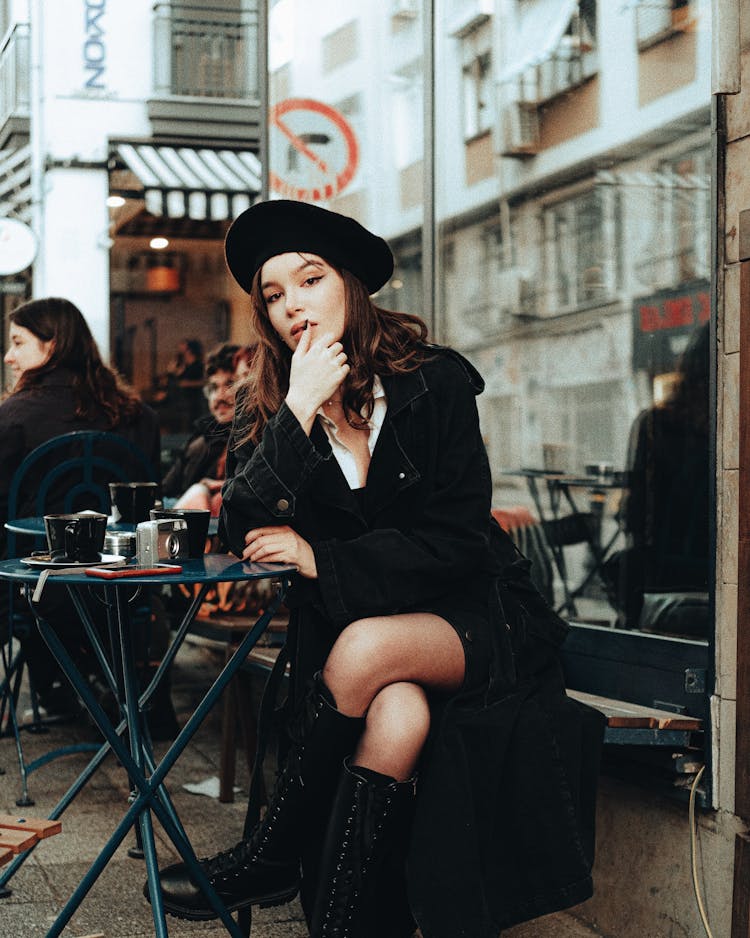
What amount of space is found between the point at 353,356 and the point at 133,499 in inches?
25.9

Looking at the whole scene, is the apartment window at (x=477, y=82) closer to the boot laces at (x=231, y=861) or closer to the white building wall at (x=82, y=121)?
the boot laces at (x=231, y=861)

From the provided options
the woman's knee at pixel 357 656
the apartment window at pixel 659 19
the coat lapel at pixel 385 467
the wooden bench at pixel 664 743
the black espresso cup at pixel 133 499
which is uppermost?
the apartment window at pixel 659 19

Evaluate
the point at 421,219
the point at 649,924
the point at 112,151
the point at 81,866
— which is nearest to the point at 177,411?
the point at 112,151

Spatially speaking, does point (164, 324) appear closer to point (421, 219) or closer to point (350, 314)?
point (421, 219)

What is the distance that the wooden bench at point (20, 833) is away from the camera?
8.18 ft

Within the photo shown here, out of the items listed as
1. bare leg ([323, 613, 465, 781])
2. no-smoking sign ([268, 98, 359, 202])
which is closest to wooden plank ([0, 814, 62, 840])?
bare leg ([323, 613, 465, 781])

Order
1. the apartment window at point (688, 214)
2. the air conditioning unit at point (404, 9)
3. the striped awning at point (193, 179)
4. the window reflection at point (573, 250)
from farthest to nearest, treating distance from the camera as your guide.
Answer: the striped awning at point (193, 179) → the air conditioning unit at point (404, 9) → the window reflection at point (573, 250) → the apartment window at point (688, 214)

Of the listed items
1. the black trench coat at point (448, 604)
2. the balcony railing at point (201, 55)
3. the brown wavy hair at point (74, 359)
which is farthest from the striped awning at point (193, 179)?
the black trench coat at point (448, 604)

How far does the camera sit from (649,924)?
2.95m

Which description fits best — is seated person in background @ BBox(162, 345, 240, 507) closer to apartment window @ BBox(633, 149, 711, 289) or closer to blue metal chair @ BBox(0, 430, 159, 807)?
blue metal chair @ BBox(0, 430, 159, 807)

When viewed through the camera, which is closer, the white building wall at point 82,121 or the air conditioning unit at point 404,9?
the air conditioning unit at point 404,9

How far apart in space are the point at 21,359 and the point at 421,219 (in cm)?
169

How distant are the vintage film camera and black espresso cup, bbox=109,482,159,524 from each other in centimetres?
35

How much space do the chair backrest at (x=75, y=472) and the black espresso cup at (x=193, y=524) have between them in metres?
1.37
